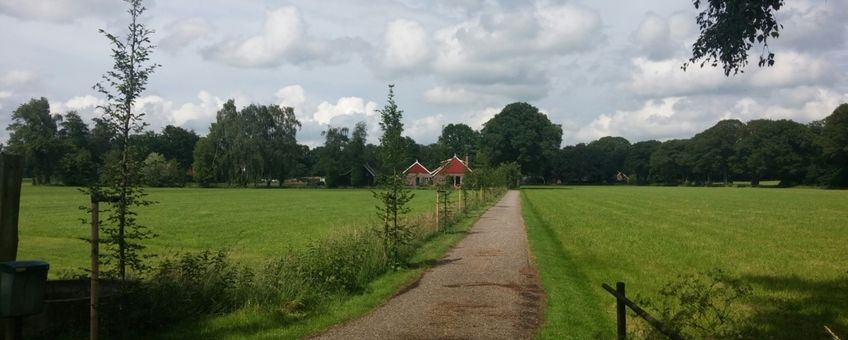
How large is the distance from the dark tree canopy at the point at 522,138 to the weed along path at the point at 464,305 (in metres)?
77.5

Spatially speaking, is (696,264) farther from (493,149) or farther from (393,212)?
(493,149)

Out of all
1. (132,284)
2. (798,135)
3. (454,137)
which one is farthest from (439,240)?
(454,137)

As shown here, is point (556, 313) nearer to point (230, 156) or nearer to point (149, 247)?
point (149, 247)

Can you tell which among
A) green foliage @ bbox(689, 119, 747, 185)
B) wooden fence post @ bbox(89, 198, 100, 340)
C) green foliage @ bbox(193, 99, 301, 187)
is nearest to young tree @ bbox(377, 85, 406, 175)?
wooden fence post @ bbox(89, 198, 100, 340)

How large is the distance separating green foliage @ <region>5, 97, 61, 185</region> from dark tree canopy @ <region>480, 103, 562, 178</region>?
63.0 meters

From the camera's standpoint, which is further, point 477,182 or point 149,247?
point 477,182

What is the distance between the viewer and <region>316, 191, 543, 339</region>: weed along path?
8.74 meters

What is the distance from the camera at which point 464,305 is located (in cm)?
1041

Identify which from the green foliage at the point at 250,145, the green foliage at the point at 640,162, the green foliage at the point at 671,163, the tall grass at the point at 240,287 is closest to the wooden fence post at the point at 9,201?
the tall grass at the point at 240,287

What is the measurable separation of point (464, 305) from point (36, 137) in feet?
317

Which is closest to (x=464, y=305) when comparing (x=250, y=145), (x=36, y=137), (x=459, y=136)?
(x=250, y=145)

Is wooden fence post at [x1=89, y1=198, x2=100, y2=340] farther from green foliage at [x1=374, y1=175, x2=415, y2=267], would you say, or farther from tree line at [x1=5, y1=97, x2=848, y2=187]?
tree line at [x1=5, y1=97, x2=848, y2=187]

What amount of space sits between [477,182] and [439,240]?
18.3 meters

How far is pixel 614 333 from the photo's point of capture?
29.0 feet
